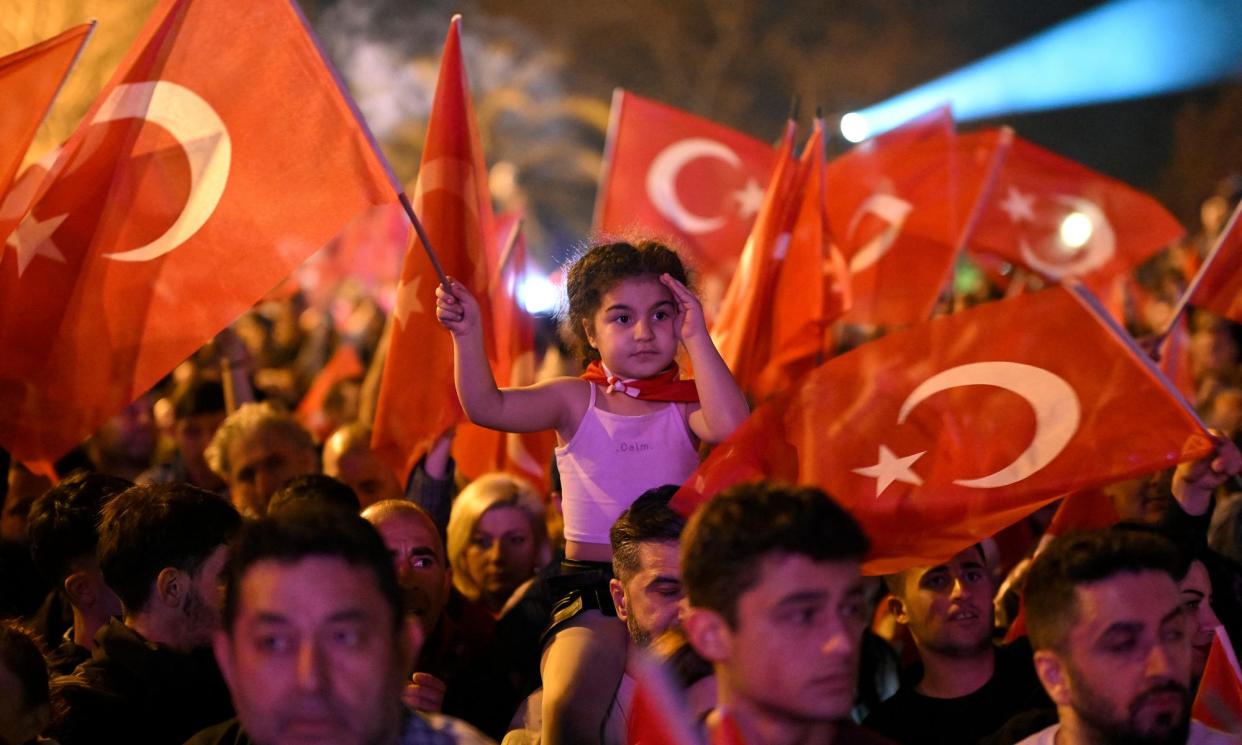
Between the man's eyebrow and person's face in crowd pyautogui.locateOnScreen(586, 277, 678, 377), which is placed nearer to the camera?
the man's eyebrow

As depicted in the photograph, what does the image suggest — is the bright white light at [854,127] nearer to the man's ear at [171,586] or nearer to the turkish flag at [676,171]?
the turkish flag at [676,171]

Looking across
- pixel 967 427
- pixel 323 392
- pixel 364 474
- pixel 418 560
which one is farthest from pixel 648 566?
pixel 323 392

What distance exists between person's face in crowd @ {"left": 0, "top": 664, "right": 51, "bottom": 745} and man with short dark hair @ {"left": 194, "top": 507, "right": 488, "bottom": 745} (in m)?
0.69

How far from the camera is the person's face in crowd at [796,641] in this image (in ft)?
8.86

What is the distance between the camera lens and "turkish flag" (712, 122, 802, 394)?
6473 mm

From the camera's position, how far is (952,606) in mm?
4461

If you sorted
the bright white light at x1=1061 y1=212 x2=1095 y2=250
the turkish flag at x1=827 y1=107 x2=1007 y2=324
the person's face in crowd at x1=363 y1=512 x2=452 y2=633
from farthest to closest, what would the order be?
1. the bright white light at x1=1061 y1=212 x2=1095 y2=250
2. the turkish flag at x1=827 y1=107 x2=1007 y2=324
3. the person's face in crowd at x1=363 y1=512 x2=452 y2=633

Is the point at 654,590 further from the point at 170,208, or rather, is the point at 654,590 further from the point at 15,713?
the point at 170,208

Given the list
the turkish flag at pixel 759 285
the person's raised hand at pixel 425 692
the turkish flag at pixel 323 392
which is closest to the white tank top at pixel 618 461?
the person's raised hand at pixel 425 692

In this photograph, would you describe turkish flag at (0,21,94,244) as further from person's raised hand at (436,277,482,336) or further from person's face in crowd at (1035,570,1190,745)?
person's face in crowd at (1035,570,1190,745)

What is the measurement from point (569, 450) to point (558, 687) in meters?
0.78

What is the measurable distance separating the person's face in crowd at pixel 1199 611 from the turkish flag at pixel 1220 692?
0.27m

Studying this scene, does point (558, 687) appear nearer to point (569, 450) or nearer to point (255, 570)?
point (569, 450)

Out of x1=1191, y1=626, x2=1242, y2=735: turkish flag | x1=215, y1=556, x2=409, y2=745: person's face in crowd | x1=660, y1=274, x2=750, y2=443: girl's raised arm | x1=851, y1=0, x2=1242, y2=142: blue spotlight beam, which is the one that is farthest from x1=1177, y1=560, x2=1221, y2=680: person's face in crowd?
x1=851, y1=0, x2=1242, y2=142: blue spotlight beam
